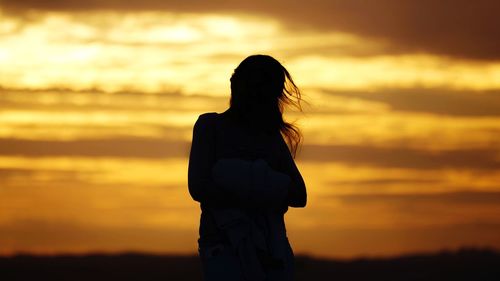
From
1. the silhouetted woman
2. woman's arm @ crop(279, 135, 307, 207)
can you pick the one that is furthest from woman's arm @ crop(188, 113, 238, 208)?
woman's arm @ crop(279, 135, 307, 207)

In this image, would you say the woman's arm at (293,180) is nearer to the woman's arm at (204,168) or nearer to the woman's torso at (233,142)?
the woman's torso at (233,142)

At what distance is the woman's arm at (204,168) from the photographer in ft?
20.7

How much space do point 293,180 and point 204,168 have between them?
51 cm

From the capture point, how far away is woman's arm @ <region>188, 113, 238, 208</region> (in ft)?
20.7

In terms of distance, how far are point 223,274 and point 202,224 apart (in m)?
0.29

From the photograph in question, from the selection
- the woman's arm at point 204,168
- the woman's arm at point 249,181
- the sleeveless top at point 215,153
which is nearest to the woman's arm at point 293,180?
the sleeveless top at point 215,153

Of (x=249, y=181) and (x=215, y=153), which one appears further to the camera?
(x=215, y=153)

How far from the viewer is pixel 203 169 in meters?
6.38

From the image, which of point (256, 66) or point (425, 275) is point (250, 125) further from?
point (425, 275)

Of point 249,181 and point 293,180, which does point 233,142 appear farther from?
point 293,180

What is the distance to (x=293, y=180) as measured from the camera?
260 inches

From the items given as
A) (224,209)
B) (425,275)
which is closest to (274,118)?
(224,209)

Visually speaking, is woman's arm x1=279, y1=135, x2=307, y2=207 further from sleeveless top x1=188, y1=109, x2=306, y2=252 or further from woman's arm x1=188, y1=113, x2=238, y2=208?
woman's arm x1=188, y1=113, x2=238, y2=208

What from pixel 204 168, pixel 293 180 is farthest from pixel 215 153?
pixel 293 180
